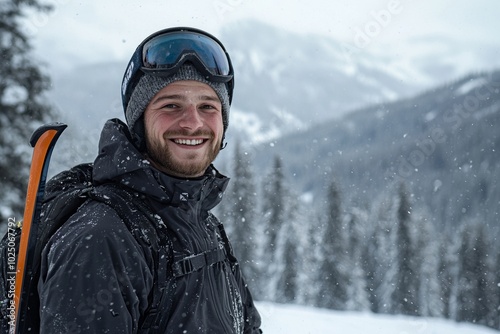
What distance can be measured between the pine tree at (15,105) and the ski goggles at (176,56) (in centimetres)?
1088

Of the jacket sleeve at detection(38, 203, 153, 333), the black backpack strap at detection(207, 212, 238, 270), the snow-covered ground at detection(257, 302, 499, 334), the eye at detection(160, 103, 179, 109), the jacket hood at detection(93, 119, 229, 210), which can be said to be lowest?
the snow-covered ground at detection(257, 302, 499, 334)

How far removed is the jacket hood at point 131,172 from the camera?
1914 mm

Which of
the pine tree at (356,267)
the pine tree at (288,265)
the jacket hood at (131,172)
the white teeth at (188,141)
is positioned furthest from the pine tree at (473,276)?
the jacket hood at (131,172)

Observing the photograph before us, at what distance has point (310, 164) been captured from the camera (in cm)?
18962

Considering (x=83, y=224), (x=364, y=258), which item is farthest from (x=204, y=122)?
(x=364, y=258)

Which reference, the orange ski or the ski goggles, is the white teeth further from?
the orange ski

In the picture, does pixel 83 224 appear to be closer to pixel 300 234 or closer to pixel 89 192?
pixel 89 192

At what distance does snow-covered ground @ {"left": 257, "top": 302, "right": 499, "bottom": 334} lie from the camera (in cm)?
884

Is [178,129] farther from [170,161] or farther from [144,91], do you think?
[144,91]

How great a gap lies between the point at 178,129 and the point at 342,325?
829 centimetres

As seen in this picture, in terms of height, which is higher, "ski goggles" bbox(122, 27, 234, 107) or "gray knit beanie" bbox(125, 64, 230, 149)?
"ski goggles" bbox(122, 27, 234, 107)

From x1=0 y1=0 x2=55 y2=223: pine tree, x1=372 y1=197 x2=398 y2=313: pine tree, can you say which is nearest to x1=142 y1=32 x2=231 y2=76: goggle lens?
x1=0 y1=0 x2=55 y2=223: pine tree

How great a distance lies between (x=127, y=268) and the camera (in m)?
1.61

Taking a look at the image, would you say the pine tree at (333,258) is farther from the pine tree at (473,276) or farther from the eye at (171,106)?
the eye at (171,106)
